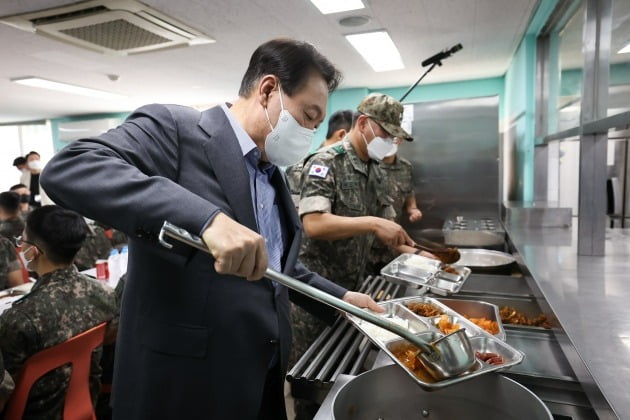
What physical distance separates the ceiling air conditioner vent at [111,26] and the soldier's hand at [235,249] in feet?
7.90

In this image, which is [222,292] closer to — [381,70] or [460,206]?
[460,206]

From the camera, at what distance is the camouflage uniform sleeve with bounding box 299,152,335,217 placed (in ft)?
6.02

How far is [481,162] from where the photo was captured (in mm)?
3670

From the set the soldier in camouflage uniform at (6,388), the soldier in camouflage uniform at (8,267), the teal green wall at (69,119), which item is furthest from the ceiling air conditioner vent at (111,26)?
the teal green wall at (69,119)

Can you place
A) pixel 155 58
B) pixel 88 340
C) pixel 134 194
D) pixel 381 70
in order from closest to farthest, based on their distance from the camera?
1. pixel 134 194
2. pixel 88 340
3. pixel 155 58
4. pixel 381 70

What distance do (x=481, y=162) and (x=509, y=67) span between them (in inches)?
81.5

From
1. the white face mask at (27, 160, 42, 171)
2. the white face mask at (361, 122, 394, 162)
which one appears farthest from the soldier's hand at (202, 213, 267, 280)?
the white face mask at (27, 160, 42, 171)

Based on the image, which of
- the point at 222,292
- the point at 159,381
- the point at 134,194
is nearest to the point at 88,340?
the point at 159,381

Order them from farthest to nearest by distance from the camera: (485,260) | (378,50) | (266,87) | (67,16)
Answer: (378,50) < (67,16) < (485,260) < (266,87)

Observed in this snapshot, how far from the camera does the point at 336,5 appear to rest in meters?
2.88

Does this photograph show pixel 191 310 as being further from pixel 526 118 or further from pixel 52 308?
pixel 526 118

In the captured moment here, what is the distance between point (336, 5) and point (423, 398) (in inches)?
106

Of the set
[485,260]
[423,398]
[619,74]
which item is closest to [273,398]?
[423,398]

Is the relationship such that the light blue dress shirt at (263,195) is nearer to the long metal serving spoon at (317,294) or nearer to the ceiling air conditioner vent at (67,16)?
the long metal serving spoon at (317,294)
